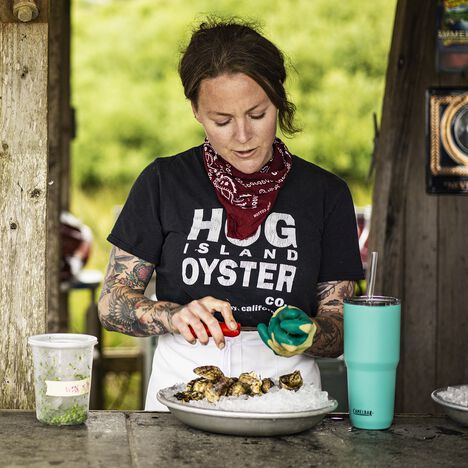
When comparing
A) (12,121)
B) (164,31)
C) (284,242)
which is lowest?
(284,242)

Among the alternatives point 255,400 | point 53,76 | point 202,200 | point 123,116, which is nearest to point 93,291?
point 53,76

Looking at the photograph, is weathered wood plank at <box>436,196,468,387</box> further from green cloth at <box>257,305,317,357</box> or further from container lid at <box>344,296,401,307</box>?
green cloth at <box>257,305,317,357</box>

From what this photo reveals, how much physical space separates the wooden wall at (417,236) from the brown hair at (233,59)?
1.41 meters

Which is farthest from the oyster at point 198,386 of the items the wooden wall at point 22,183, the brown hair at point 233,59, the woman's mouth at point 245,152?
the brown hair at point 233,59

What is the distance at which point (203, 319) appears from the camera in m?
2.10

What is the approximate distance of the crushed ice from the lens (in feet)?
7.13

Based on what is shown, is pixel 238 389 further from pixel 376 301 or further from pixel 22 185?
pixel 22 185

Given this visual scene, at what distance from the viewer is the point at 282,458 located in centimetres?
191

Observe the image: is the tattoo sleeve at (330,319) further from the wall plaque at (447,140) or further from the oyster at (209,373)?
the wall plaque at (447,140)

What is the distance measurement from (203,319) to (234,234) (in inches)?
20.0

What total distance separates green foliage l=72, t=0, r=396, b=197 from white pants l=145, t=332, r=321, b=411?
6957 mm

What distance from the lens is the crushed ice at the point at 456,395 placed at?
2174 millimetres

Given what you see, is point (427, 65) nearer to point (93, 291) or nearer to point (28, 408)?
point (28, 408)

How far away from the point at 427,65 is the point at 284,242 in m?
1.66
